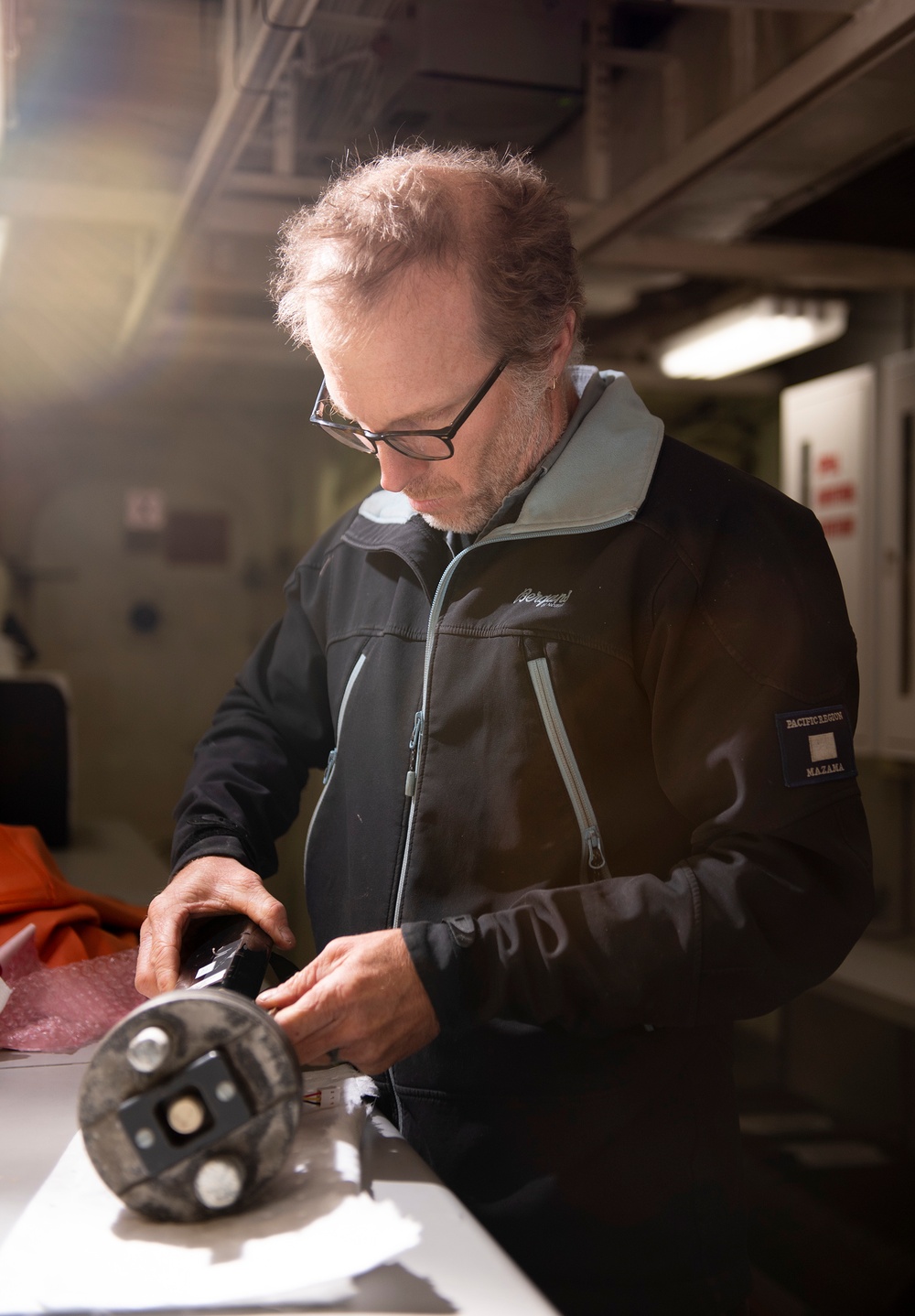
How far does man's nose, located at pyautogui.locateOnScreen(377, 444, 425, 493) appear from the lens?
1188mm

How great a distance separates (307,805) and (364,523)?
0.39m

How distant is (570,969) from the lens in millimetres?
948

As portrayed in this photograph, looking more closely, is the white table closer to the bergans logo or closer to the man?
the man

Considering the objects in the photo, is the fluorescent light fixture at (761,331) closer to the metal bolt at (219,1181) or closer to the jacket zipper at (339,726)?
the jacket zipper at (339,726)

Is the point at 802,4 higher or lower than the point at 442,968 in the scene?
higher

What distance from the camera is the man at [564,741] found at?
100cm

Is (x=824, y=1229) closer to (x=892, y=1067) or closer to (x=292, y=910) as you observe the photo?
(x=892, y=1067)

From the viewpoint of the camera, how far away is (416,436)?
116 cm

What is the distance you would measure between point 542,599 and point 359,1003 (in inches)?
17.3

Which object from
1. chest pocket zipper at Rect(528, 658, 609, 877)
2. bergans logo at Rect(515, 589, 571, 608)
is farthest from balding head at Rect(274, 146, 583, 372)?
chest pocket zipper at Rect(528, 658, 609, 877)

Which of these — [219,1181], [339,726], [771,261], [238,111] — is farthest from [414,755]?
[771,261]

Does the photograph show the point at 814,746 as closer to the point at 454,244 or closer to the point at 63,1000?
the point at 454,244

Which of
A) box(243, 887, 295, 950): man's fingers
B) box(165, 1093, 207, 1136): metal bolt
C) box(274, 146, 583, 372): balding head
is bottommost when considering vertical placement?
box(165, 1093, 207, 1136): metal bolt

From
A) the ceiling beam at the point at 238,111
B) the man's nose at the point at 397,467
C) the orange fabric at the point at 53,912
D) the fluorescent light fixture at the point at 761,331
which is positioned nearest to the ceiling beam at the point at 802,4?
the ceiling beam at the point at 238,111
